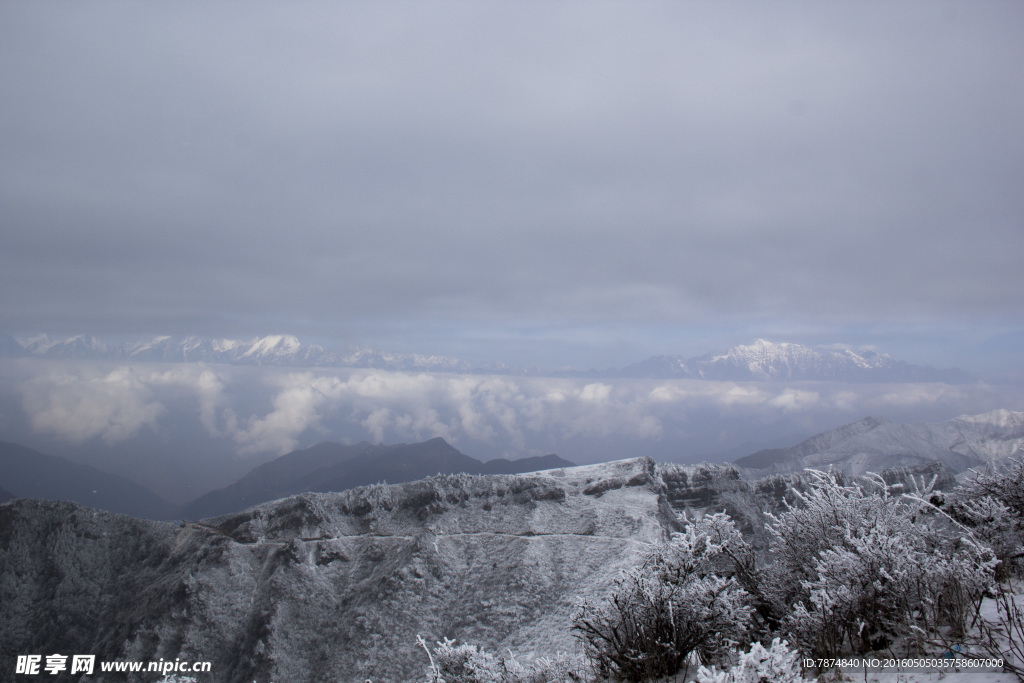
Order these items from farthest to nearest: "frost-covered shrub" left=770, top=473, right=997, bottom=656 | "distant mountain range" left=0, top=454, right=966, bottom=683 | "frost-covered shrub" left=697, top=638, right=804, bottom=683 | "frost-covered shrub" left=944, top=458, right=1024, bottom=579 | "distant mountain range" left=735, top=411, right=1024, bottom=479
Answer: "distant mountain range" left=735, top=411, right=1024, bottom=479
"distant mountain range" left=0, top=454, right=966, bottom=683
"frost-covered shrub" left=944, top=458, right=1024, bottom=579
"frost-covered shrub" left=770, top=473, right=997, bottom=656
"frost-covered shrub" left=697, top=638, right=804, bottom=683

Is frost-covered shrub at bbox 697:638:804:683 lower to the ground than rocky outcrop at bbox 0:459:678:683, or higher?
higher

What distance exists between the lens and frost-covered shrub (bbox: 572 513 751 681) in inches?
358

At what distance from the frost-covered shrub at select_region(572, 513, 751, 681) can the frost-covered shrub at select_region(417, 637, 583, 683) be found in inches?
65.0

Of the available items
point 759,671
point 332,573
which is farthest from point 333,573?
point 759,671

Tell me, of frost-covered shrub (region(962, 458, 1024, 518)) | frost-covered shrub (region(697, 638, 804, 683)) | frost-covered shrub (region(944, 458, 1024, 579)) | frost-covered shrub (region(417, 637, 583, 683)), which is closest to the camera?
frost-covered shrub (region(697, 638, 804, 683))

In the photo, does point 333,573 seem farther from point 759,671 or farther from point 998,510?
point 759,671

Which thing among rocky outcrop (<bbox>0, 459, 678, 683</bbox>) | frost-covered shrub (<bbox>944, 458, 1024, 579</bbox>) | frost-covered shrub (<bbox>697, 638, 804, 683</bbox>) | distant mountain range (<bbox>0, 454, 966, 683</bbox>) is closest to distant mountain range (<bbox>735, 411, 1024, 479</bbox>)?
distant mountain range (<bbox>0, 454, 966, 683</bbox>)

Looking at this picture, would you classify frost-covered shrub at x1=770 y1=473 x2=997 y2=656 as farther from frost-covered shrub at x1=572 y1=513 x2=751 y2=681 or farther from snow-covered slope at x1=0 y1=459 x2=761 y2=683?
snow-covered slope at x1=0 y1=459 x2=761 y2=683

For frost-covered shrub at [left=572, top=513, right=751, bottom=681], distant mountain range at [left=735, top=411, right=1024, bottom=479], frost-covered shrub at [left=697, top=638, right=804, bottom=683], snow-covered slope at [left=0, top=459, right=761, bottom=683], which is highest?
frost-covered shrub at [left=697, top=638, right=804, bottom=683]

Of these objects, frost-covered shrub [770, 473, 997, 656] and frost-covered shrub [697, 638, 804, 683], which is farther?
frost-covered shrub [770, 473, 997, 656]

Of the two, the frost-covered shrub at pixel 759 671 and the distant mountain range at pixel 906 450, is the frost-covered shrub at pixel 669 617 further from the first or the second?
the distant mountain range at pixel 906 450

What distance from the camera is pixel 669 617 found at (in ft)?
30.5

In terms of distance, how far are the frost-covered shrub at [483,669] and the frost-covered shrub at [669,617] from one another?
165cm

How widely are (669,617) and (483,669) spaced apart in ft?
15.8
